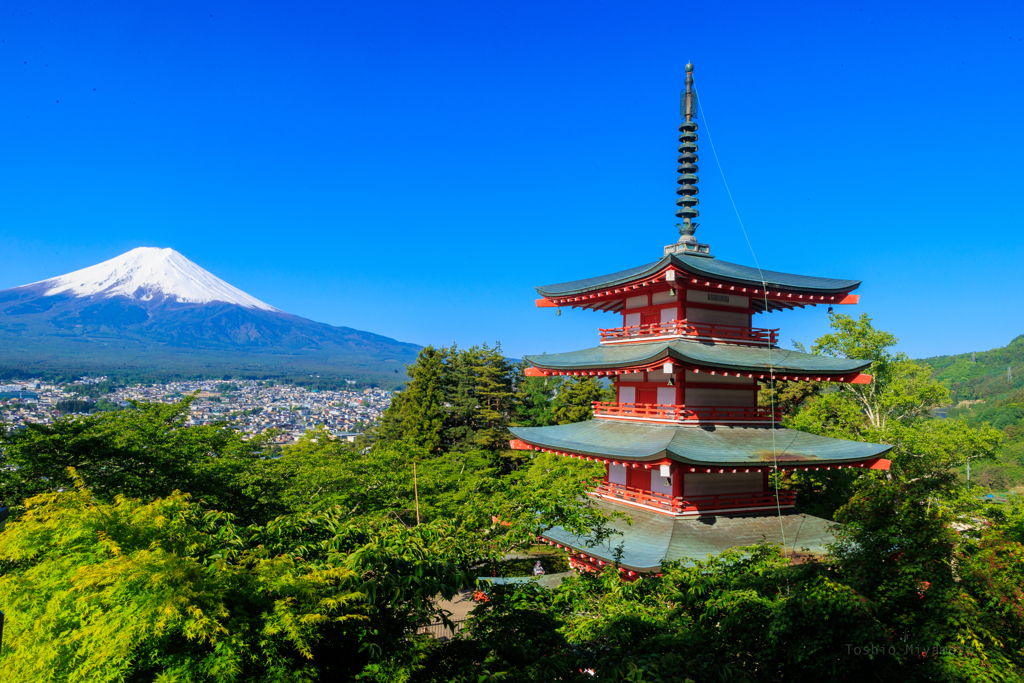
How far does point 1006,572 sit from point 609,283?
9144mm

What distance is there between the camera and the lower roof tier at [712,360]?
11539 mm

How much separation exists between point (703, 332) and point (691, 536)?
4.81m

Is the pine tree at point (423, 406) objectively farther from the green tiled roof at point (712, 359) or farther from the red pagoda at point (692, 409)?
the green tiled roof at point (712, 359)

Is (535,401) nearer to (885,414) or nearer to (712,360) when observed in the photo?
(885,414)

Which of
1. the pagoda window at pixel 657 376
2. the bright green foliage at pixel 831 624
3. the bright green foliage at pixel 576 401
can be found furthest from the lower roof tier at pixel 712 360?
the bright green foliage at pixel 576 401

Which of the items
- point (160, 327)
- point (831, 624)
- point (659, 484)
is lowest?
point (831, 624)

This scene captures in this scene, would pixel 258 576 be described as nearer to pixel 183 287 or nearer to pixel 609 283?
pixel 609 283

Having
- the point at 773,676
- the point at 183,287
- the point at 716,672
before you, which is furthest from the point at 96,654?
the point at 183,287

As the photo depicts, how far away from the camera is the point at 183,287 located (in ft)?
616

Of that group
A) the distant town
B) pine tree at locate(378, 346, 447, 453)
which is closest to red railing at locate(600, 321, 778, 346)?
the distant town

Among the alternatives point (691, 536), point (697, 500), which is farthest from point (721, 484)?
point (691, 536)

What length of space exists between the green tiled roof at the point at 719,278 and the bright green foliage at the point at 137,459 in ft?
32.2

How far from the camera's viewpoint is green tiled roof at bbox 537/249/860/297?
39.9ft

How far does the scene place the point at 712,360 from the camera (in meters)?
11.7
